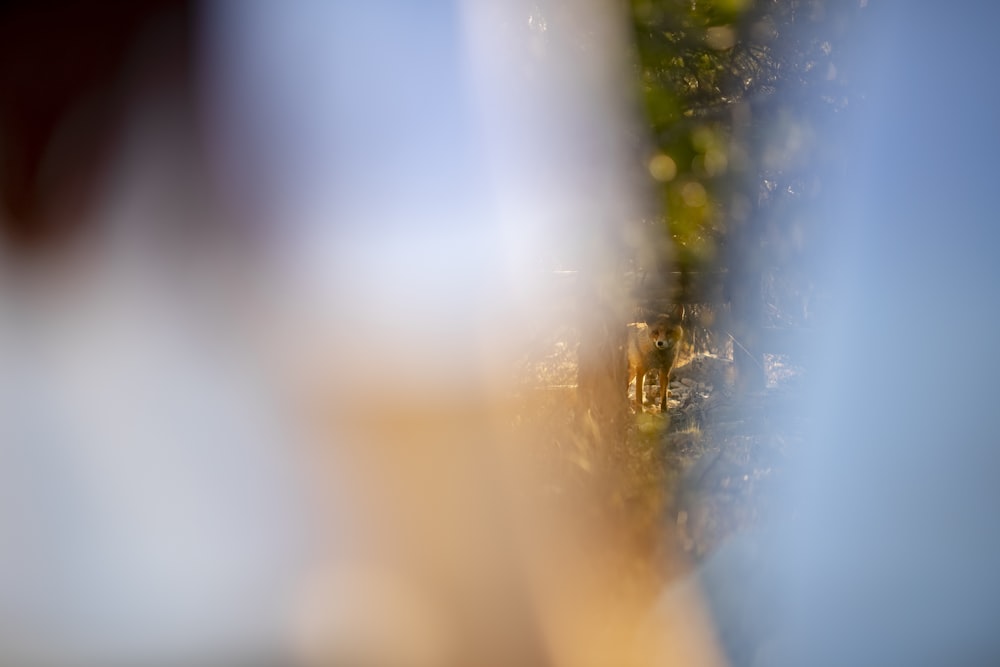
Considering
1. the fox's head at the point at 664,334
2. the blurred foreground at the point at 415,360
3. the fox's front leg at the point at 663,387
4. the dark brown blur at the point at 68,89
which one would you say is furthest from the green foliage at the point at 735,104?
the dark brown blur at the point at 68,89

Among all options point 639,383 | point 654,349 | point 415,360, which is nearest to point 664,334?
point 654,349

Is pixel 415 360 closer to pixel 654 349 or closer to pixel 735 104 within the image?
pixel 654 349

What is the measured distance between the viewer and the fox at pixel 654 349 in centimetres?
209

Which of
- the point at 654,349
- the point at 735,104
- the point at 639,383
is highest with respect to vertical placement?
the point at 735,104

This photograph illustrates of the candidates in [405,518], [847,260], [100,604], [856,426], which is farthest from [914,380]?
[100,604]

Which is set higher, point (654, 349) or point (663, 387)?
point (654, 349)

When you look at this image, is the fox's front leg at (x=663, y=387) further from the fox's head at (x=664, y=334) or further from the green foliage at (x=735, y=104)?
the green foliage at (x=735, y=104)

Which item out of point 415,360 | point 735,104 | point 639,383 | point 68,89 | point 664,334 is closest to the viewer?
point 735,104

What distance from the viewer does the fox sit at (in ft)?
6.86

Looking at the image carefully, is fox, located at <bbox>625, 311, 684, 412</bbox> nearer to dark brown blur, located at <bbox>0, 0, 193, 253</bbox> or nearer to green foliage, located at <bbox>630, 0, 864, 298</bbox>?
green foliage, located at <bbox>630, 0, 864, 298</bbox>

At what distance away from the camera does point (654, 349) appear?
2.13 m

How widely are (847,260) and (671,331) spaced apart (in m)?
0.42

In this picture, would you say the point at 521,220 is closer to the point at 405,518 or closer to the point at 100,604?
the point at 405,518

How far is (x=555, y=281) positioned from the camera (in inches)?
90.2
